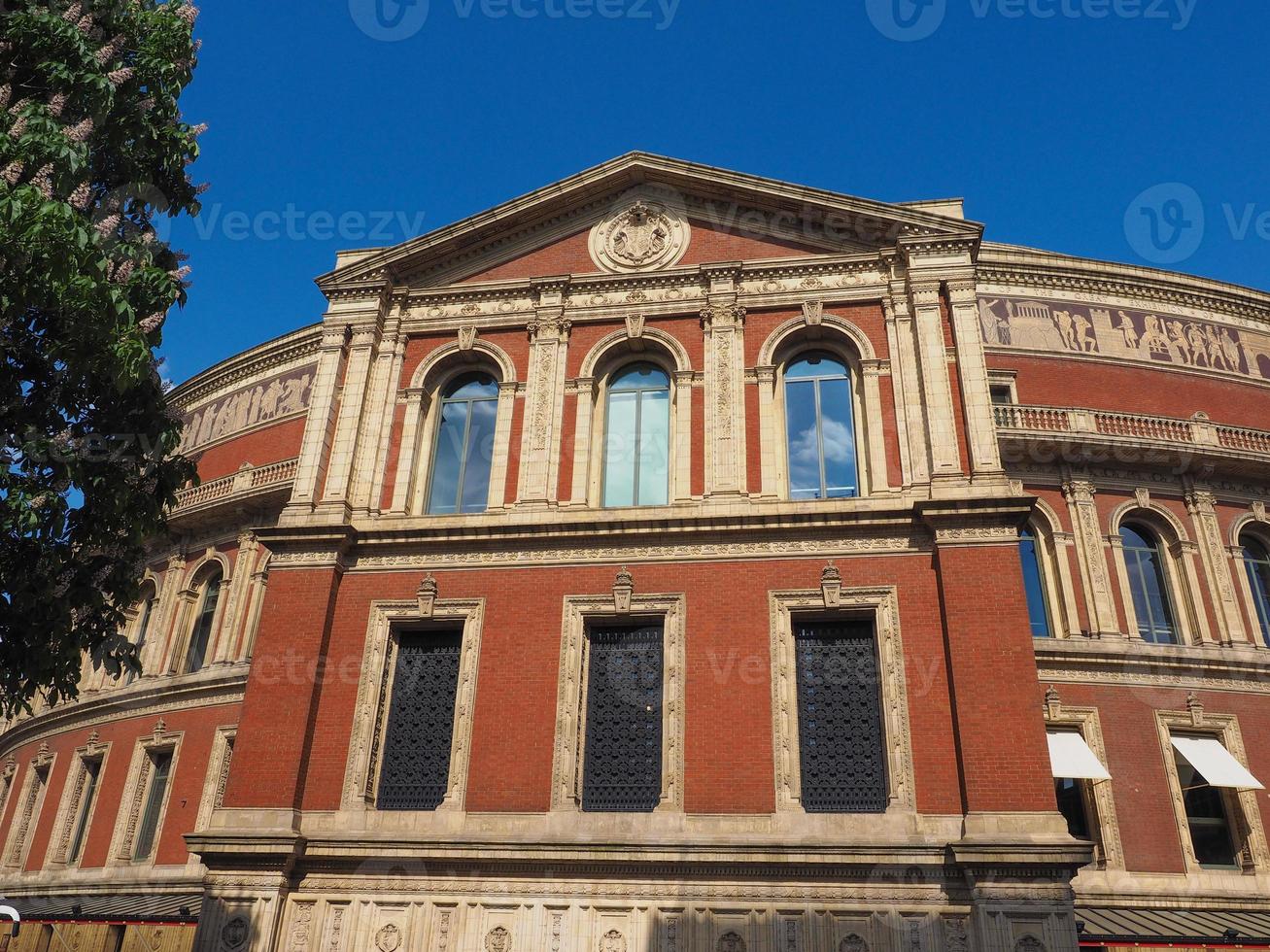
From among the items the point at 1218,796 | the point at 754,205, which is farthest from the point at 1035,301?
the point at 1218,796

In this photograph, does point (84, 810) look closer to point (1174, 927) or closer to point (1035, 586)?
point (1035, 586)

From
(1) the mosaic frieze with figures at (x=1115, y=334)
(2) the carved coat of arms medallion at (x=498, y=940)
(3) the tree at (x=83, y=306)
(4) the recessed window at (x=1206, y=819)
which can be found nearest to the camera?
(3) the tree at (x=83, y=306)

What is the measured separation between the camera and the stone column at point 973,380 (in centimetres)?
1664

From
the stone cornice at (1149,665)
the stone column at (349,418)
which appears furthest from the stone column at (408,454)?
the stone cornice at (1149,665)

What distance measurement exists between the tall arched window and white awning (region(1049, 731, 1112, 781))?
7.69m

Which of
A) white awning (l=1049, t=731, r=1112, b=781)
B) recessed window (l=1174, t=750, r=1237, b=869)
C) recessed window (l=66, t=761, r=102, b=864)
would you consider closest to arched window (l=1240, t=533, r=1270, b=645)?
recessed window (l=1174, t=750, r=1237, b=869)

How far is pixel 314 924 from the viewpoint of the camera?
15195 millimetres

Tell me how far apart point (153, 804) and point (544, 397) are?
55.7 feet

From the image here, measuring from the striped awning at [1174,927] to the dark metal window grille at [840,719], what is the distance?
4.78 metres

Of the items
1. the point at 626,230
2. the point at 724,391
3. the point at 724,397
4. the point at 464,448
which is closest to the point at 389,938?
the point at 464,448

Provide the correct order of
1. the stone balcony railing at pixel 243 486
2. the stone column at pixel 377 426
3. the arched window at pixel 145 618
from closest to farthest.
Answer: the stone column at pixel 377 426 → the stone balcony railing at pixel 243 486 → the arched window at pixel 145 618

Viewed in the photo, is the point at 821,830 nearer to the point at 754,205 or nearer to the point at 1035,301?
the point at 754,205

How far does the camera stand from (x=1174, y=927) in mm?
18078

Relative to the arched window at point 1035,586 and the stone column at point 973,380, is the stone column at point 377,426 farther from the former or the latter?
the arched window at point 1035,586
